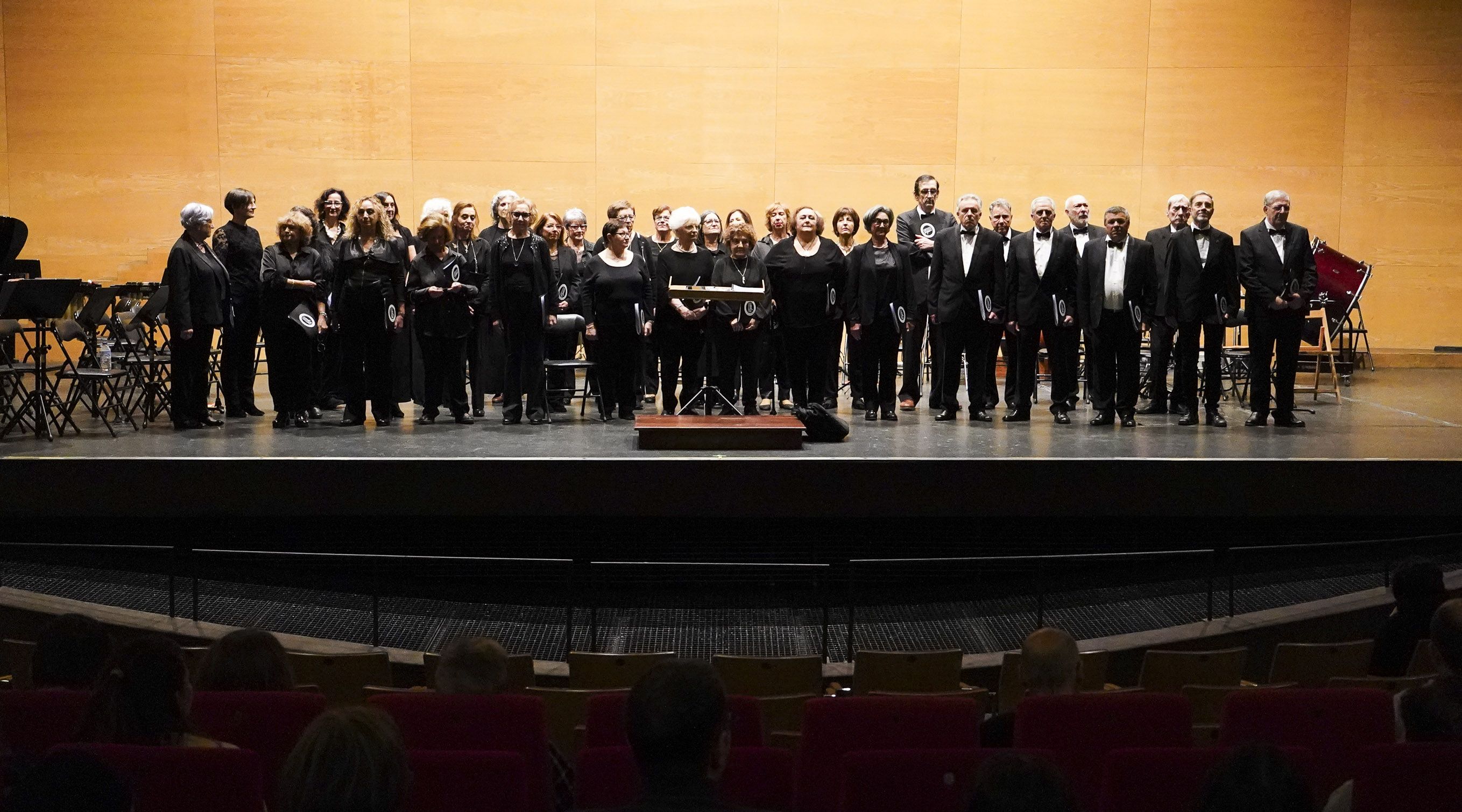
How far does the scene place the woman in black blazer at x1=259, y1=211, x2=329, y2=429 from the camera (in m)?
8.00

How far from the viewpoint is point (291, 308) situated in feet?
26.6

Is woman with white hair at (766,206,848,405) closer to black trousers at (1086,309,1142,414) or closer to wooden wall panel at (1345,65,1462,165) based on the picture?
black trousers at (1086,309,1142,414)

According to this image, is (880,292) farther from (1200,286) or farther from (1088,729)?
(1088,729)

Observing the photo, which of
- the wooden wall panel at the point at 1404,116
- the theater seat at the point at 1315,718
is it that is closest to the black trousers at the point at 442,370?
the theater seat at the point at 1315,718

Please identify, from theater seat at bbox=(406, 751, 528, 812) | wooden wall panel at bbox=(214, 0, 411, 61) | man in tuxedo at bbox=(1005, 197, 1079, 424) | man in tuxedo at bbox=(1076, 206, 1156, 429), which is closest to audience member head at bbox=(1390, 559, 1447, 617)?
theater seat at bbox=(406, 751, 528, 812)

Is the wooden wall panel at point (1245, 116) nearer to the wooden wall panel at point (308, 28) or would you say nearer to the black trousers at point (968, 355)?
the black trousers at point (968, 355)

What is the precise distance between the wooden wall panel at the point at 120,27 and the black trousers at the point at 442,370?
6.42 meters

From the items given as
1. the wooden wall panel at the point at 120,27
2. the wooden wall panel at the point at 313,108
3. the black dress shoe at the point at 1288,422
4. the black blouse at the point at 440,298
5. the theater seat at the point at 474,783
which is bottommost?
the theater seat at the point at 474,783

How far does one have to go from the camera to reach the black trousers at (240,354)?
8.45m

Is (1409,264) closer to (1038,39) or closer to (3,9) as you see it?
(1038,39)

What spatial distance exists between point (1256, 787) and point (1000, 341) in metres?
7.32

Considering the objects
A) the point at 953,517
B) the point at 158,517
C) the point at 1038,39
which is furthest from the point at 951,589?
the point at 1038,39

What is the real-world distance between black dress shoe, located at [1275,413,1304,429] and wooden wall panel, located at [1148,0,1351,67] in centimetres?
601

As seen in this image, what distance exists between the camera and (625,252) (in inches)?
341
